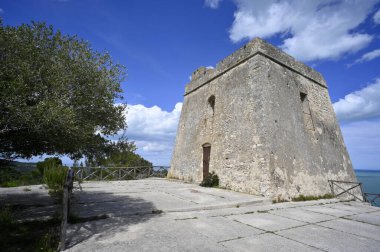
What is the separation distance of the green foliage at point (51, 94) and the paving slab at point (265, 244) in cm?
392

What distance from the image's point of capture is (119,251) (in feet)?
11.5

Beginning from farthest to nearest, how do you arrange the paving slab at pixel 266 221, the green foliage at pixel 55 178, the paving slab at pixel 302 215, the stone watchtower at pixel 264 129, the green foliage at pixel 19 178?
the green foliage at pixel 19 178, the stone watchtower at pixel 264 129, the green foliage at pixel 55 178, the paving slab at pixel 302 215, the paving slab at pixel 266 221

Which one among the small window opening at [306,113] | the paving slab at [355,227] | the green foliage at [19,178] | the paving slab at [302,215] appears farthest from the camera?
the small window opening at [306,113]

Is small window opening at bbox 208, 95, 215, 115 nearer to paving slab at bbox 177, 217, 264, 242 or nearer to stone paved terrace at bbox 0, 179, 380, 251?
stone paved terrace at bbox 0, 179, 380, 251

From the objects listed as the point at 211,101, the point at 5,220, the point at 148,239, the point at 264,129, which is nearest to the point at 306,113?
the point at 264,129

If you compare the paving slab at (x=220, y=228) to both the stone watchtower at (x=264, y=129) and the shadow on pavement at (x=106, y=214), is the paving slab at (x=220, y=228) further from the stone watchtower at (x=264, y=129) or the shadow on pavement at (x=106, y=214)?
the stone watchtower at (x=264, y=129)

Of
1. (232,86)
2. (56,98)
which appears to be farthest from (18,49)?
(232,86)

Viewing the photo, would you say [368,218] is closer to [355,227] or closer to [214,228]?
[355,227]

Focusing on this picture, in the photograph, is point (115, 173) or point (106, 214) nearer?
point (106, 214)

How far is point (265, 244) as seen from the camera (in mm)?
3979

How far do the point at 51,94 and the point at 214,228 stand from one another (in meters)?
4.57

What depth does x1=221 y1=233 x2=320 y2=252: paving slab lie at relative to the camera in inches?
149

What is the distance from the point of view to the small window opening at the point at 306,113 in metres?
12.0

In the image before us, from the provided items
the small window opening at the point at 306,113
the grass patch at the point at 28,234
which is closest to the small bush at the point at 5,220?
the grass patch at the point at 28,234
